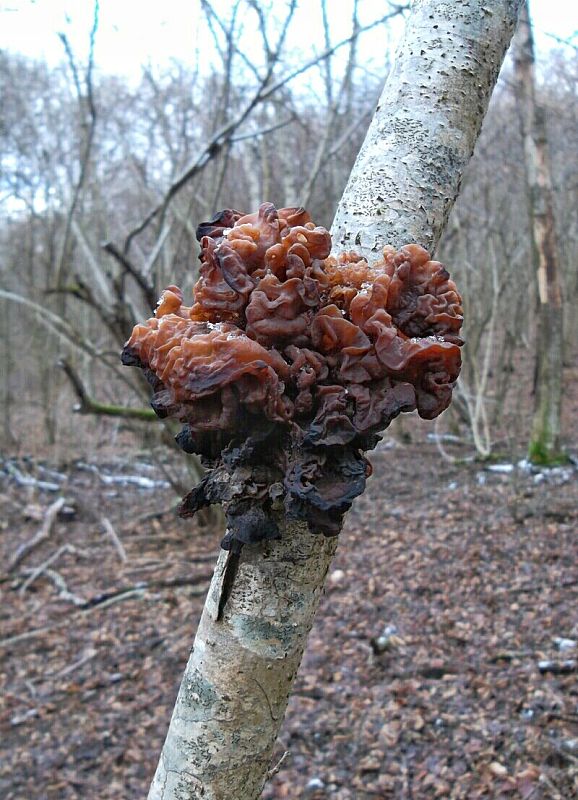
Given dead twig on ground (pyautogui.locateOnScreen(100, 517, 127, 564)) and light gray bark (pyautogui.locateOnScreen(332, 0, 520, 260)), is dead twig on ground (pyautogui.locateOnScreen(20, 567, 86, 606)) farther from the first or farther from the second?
light gray bark (pyautogui.locateOnScreen(332, 0, 520, 260))

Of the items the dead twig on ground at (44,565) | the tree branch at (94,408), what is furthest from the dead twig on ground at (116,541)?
the tree branch at (94,408)

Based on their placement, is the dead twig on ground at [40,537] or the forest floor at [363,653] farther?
the dead twig on ground at [40,537]

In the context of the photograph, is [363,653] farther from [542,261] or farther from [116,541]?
[542,261]

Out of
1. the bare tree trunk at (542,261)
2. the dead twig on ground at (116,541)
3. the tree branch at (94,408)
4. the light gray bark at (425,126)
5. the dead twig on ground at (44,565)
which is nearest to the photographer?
the light gray bark at (425,126)

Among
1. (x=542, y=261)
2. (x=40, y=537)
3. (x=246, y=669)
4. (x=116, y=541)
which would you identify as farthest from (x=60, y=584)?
(x=542, y=261)

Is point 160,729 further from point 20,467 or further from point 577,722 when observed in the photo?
point 20,467

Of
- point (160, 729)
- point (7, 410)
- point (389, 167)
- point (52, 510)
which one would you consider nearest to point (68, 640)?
point (160, 729)

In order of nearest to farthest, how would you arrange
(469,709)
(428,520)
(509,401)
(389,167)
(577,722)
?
(389,167) < (577,722) < (469,709) < (428,520) < (509,401)

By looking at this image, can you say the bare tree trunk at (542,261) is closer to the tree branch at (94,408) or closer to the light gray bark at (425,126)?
the tree branch at (94,408)
